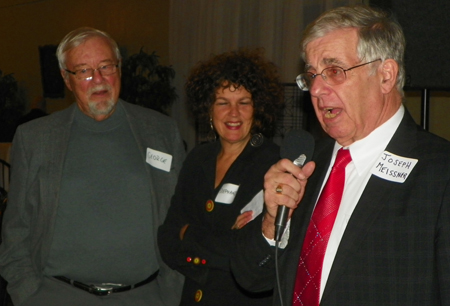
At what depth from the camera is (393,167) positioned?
153 cm

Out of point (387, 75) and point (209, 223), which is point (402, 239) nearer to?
point (387, 75)

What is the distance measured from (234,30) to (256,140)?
6.65 m

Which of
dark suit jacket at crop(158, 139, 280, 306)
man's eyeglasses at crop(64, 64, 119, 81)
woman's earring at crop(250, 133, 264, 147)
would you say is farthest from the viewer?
man's eyeglasses at crop(64, 64, 119, 81)

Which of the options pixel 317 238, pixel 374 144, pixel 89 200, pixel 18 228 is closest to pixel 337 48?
pixel 374 144

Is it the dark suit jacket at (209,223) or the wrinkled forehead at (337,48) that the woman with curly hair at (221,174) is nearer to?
the dark suit jacket at (209,223)

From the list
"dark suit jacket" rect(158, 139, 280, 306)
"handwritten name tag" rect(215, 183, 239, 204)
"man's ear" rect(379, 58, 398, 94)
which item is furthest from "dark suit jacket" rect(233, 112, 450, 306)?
"handwritten name tag" rect(215, 183, 239, 204)

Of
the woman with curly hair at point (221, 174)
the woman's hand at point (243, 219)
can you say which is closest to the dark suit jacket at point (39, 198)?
the woman with curly hair at point (221, 174)

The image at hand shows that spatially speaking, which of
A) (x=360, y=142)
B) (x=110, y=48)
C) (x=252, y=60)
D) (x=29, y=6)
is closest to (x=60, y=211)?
(x=110, y=48)

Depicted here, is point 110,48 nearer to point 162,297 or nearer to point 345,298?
point 162,297

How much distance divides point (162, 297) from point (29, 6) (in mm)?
11774

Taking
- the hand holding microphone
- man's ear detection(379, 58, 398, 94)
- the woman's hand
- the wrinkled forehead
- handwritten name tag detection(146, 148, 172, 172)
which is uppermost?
the wrinkled forehead

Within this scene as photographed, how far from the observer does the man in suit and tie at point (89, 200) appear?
268cm

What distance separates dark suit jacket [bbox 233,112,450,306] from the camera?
1.40 meters

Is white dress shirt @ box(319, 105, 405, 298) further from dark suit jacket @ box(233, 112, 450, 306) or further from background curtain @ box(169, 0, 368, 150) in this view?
background curtain @ box(169, 0, 368, 150)
